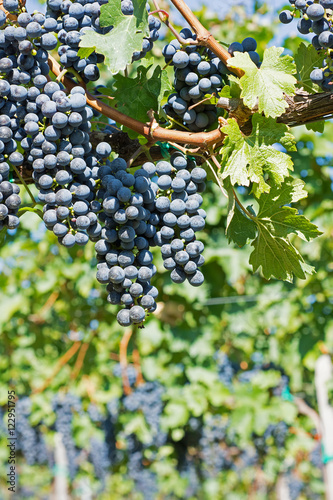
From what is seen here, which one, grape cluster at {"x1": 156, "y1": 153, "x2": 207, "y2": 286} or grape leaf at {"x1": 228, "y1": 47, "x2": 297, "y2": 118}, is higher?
grape leaf at {"x1": 228, "y1": 47, "x2": 297, "y2": 118}

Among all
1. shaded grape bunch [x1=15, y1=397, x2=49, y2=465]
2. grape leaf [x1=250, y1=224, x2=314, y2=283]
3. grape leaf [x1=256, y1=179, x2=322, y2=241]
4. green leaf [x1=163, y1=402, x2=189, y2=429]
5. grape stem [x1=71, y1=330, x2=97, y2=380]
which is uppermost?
grape leaf [x1=256, y1=179, x2=322, y2=241]

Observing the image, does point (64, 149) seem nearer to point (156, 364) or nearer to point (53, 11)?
point (53, 11)

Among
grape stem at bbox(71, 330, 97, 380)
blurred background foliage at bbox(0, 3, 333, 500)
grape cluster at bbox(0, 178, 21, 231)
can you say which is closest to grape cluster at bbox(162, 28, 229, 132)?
grape cluster at bbox(0, 178, 21, 231)

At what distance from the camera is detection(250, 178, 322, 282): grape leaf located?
3.68 ft

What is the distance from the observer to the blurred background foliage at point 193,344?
3.62m

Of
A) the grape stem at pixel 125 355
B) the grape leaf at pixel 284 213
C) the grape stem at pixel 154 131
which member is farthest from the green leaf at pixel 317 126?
the grape stem at pixel 125 355

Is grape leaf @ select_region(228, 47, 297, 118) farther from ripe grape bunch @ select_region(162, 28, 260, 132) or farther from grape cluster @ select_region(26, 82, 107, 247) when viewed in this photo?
grape cluster @ select_region(26, 82, 107, 247)

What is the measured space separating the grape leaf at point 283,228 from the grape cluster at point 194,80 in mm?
216

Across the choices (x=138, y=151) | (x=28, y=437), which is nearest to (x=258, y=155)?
(x=138, y=151)

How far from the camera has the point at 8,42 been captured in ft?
3.40

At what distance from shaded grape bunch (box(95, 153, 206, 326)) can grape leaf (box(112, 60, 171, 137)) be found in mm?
124

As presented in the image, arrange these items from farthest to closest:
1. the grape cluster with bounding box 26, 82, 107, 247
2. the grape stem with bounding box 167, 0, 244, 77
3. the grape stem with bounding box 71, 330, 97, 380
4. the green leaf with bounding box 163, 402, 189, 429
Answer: the grape stem with bounding box 71, 330, 97, 380 → the green leaf with bounding box 163, 402, 189, 429 → the grape stem with bounding box 167, 0, 244, 77 → the grape cluster with bounding box 26, 82, 107, 247

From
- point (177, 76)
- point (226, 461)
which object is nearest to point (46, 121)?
point (177, 76)

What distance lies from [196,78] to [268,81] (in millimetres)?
173
